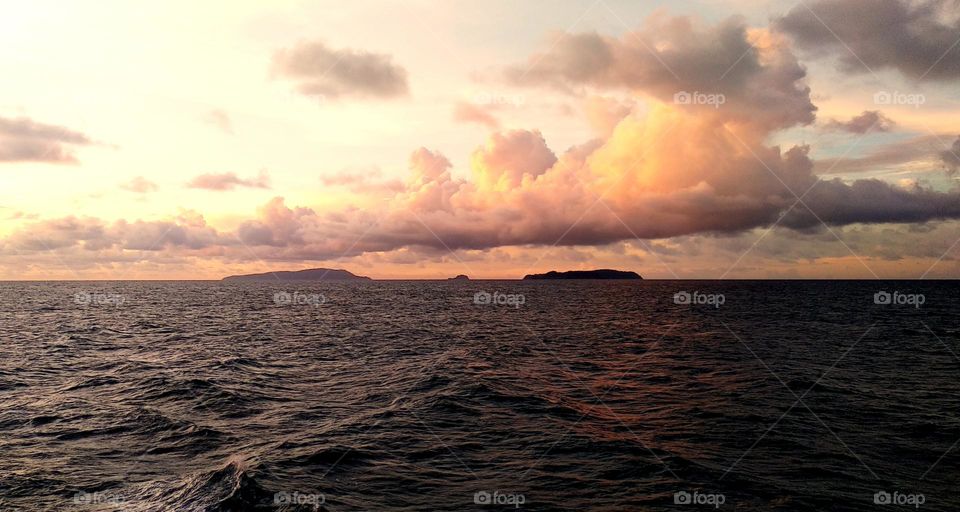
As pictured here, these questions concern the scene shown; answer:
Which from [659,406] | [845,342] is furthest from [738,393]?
[845,342]

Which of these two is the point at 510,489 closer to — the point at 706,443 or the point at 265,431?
the point at 706,443

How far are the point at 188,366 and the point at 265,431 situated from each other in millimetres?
17254

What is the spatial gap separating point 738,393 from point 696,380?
11.6 feet

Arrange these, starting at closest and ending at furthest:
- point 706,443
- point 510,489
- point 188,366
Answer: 1. point 510,489
2. point 706,443
3. point 188,366

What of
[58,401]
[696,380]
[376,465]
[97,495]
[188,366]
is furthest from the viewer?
[188,366]

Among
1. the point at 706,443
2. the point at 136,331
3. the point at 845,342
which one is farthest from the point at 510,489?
the point at 136,331

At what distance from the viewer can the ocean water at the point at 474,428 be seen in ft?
47.2

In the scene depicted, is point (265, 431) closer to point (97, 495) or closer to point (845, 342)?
point (97, 495)

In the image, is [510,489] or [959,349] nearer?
[510,489]

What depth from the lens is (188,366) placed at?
110ft

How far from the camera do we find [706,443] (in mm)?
18938

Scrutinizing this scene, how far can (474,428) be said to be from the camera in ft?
68.3

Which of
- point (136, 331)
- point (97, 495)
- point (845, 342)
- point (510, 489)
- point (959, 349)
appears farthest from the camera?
point (136, 331)

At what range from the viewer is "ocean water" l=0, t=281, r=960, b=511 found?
14.4m
